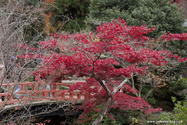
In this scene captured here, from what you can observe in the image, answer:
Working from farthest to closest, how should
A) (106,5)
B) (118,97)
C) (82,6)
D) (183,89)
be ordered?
(82,6) < (106,5) < (183,89) < (118,97)

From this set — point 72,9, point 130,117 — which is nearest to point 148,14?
point 130,117

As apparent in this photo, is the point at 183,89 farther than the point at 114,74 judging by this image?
Yes

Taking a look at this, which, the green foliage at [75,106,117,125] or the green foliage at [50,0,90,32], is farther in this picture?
the green foliage at [50,0,90,32]

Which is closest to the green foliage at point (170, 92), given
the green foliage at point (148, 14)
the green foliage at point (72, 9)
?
the green foliage at point (148, 14)

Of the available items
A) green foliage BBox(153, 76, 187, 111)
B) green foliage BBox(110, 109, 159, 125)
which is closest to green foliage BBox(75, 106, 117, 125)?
green foliage BBox(110, 109, 159, 125)

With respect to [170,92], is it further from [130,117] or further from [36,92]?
[36,92]

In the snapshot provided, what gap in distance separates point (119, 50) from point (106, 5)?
541cm

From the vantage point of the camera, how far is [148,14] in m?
8.22

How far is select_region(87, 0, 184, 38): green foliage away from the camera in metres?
8.37

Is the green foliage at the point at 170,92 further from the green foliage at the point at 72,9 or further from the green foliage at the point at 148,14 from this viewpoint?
the green foliage at the point at 72,9

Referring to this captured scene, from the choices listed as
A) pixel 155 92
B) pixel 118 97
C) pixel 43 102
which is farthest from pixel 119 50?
pixel 155 92

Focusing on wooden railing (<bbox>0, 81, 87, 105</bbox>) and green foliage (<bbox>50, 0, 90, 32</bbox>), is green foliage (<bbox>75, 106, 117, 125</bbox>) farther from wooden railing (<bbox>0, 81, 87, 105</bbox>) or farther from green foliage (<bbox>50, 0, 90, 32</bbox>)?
green foliage (<bbox>50, 0, 90, 32</bbox>)

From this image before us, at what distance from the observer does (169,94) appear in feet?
32.8

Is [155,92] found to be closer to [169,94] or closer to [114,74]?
[169,94]
